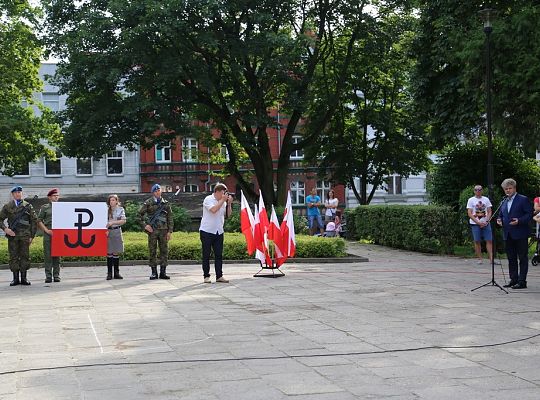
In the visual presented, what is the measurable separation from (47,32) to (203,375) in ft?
97.6

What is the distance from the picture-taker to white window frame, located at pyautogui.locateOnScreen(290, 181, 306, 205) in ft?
222

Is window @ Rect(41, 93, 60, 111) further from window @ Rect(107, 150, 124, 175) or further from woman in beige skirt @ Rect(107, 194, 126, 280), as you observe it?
woman in beige skirt @ Rect(107, 194, 126, 280)

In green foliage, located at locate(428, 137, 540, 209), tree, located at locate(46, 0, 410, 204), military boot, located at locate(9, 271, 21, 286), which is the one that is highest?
tree, located at locate(46, 0, 410, 204)

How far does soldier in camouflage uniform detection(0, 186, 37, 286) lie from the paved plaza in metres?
0.43

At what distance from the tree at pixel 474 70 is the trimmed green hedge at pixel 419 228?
10.1 ft

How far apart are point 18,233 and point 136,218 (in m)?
13.6

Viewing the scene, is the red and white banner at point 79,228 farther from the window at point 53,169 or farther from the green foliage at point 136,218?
the window at point 53,169

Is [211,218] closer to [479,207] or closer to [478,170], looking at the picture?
[479,207]

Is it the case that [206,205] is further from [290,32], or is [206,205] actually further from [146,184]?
[146,184]

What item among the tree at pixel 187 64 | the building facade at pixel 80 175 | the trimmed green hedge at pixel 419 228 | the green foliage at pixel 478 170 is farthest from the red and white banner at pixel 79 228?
the building facade at pixel 80 175

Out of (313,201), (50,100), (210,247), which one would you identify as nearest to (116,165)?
(50,100)

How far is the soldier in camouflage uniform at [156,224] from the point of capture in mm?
15680

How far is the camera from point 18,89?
43.1 meters

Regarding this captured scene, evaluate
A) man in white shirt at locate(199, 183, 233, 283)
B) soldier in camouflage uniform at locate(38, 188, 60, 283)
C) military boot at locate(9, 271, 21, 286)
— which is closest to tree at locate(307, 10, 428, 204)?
soldier in camouflage uniform at locate(38, 188, 60, 283)
